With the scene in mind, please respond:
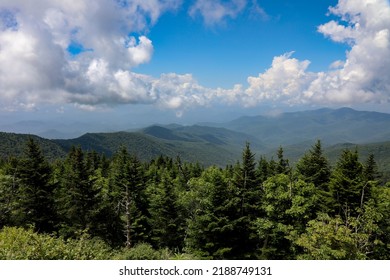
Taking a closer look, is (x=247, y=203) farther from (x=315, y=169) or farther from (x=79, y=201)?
(x=79, y=201)

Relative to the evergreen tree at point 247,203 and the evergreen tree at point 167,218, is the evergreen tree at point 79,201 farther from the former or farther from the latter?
the evergreen tree at point 247,203

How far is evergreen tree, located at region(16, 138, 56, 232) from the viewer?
2728cm

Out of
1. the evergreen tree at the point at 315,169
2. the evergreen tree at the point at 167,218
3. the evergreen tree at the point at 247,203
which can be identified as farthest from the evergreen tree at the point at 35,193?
the evergreen tree at the point at 315,169

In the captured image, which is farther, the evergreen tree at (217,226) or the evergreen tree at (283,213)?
the evergreen tree at (217,226)

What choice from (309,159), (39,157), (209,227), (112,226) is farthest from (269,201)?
(39,157)

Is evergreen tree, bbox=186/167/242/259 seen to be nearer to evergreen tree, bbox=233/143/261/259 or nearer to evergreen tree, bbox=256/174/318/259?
evergreen tree, bbox=233/143/261/259

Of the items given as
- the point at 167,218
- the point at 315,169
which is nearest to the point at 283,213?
the point at 315,169

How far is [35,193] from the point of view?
90.8 feet

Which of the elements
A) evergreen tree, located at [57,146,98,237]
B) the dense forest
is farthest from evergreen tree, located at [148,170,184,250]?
evergreen tree, located at [57,146,98,237]

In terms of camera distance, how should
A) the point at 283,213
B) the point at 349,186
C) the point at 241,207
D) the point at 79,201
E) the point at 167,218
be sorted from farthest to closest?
1. the point at 167,218
2. the point at 79,201
3. the point at 241,207
4. the point at 283,213
5. the point at 349,186

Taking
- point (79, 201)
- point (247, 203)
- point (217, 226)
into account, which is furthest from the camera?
point (79, 201)

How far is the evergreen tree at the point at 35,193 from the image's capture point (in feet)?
89.5
